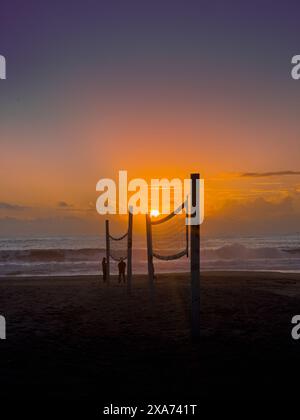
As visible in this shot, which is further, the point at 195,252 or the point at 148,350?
the point at 195,252

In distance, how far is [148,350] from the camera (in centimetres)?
841

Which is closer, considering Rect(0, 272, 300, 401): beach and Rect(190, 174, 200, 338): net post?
Rect(0, 272, 300, 401): beach

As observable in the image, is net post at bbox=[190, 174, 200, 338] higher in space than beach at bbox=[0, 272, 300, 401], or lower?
higher

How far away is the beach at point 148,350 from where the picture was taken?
6293mm

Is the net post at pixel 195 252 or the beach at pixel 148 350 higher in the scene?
the net post at pixel 195 252

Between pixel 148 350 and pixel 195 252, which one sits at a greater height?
pixel 195 252

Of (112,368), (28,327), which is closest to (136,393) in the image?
(112,368)

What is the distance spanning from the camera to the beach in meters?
6.29

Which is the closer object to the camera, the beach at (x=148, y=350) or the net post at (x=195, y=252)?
the beach at (x=148, y=350)

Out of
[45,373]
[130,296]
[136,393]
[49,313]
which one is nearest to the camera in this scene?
[136,393]

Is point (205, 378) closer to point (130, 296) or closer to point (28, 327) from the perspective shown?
point (28, 327)

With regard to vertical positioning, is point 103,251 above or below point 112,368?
below
